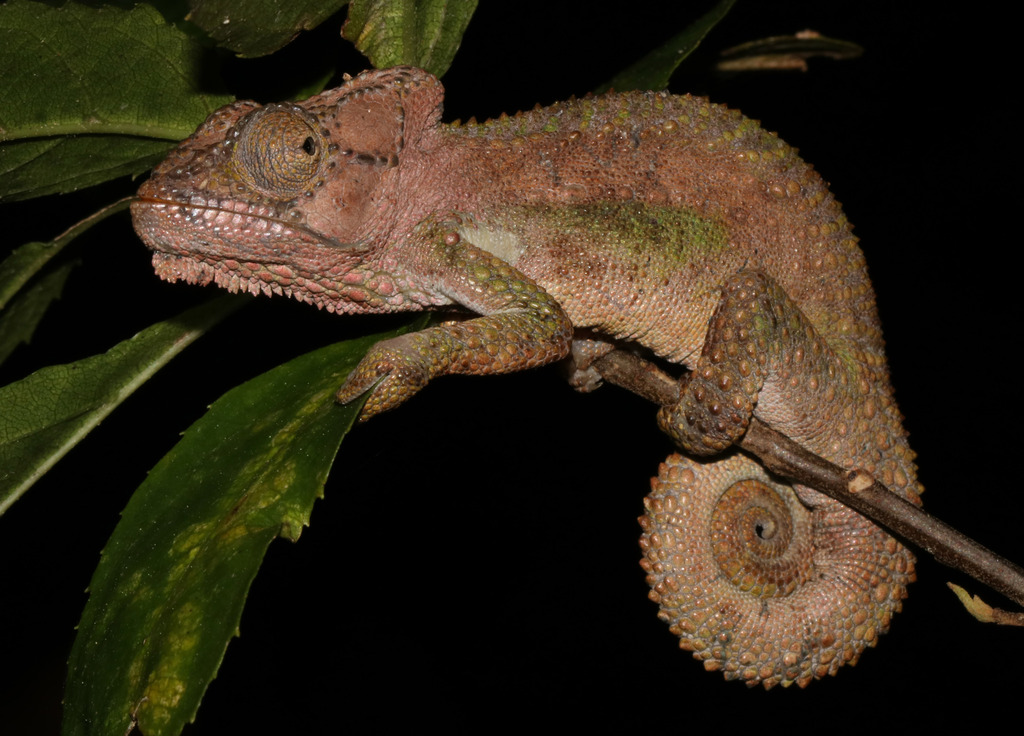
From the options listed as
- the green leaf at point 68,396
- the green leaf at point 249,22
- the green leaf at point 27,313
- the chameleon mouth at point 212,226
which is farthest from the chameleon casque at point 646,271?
the green leaf at point 27,313

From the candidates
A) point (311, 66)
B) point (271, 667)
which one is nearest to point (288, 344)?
point (311, 66)

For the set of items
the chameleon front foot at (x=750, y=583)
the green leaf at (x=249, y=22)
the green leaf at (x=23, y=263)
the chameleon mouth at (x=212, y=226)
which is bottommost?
the chameleon front foot at (x=750, y=583)

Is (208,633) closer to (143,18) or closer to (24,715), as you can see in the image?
(143,18)

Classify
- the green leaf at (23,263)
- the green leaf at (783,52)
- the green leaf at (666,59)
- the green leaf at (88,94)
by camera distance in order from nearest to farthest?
1. the green leaf at (88,94)
2. the green leaf at (23,263)
3. the green leaf at (666,59)
4. the green leaf at (783,52)

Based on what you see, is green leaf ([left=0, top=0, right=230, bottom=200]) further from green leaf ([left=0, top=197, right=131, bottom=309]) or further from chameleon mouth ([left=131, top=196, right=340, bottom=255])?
chameleon mouth ([left=131, top=196, right=340, bottom=255])

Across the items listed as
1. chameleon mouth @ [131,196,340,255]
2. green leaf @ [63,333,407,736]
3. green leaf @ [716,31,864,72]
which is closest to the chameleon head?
chameleon mouth @ [131,196,340,255]

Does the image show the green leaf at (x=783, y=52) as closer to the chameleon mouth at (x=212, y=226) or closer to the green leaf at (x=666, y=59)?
the green leaf at (x=666, y=59)
